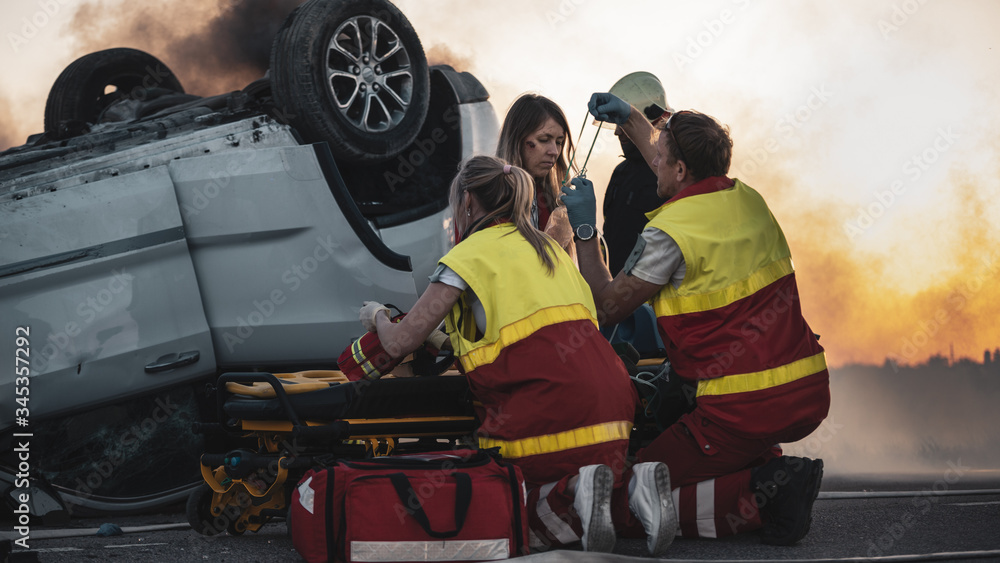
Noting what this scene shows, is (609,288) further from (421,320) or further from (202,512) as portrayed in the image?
(202,512)

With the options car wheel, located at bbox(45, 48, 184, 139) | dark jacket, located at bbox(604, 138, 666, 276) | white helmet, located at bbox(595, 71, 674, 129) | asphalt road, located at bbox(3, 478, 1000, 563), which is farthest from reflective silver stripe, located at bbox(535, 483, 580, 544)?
car wheel, located at bbox(45, 48, 184, 139)

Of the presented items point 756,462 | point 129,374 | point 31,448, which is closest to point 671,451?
point 756,462

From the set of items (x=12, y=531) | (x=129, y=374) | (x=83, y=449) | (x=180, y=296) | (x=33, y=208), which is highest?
(x=33, y=208)

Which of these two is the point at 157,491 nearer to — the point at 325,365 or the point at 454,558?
the point at 325,365

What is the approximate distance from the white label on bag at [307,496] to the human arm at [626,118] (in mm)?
1673

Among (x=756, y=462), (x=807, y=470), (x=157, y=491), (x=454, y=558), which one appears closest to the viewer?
(x=454, y=558)

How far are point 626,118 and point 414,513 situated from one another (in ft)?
5.86

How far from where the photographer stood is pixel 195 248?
403cm

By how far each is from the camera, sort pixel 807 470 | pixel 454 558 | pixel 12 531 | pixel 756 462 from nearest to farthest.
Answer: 1. pixel 454 558
2. pixel 807 470
3. pixel 756 462
4. pixel 12 531

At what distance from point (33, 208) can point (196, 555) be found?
1.75 meters

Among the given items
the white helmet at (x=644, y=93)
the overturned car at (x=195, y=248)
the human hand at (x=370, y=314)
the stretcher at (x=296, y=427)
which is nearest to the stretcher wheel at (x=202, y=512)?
the stretcher at (x=296, y=427)

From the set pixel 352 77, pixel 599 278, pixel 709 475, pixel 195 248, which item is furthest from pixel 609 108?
pixel 195 248

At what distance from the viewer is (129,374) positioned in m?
3.79

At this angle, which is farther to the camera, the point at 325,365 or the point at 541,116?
the point at 325,365
